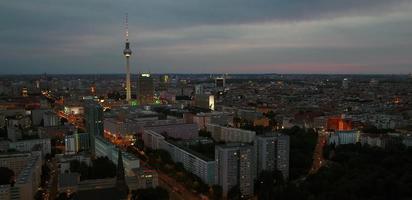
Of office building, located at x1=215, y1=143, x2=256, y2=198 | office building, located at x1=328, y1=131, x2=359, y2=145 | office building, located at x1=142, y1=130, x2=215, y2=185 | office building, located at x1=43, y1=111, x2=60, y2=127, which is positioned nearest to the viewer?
office building, located at x1=215, y1=143, x2=256, y2=198

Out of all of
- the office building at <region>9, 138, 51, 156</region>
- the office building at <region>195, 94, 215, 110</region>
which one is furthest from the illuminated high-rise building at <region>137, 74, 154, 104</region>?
the office building at <region>9, 138, 51, 156</region>

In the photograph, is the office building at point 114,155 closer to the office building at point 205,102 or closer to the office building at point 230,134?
the office building at point 230,134

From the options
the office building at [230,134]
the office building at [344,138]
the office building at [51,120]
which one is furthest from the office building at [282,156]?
the office building at [51,120]

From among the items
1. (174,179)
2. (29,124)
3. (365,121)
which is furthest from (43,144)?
(365,121)

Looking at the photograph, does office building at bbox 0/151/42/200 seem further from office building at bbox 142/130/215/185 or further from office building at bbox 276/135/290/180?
office building at bbox 276/135/290/180

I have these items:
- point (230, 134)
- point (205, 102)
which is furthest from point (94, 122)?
point (205, 102)

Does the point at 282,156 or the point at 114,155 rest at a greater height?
the point at 282,156

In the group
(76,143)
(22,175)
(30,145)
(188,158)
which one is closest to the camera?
(22,175)

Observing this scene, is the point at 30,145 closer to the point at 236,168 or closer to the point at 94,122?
the point at 94,122

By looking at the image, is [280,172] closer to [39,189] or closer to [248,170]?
[248,170]
